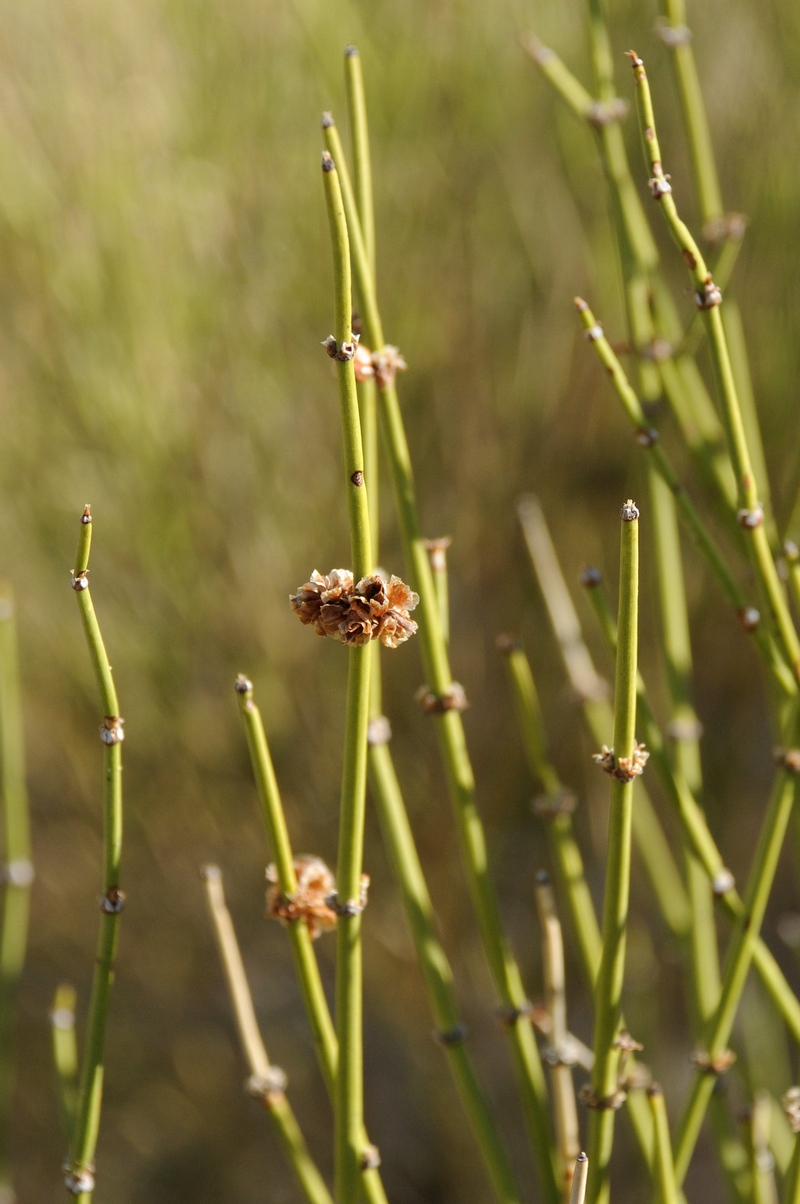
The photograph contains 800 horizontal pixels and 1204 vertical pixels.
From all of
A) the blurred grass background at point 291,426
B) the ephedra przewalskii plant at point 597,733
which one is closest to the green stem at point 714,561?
the ephedra przewalskii plant at point 597,733

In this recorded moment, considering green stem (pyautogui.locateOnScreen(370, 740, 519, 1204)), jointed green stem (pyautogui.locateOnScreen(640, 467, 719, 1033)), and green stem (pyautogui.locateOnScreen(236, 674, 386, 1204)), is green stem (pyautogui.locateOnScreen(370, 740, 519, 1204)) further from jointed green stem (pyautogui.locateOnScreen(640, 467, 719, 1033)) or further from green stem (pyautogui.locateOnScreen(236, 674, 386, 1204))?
jointed green stem (pyautogui.locateOnScreen(640, 467, 719, 1033))

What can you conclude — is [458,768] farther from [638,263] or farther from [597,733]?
[638,263]

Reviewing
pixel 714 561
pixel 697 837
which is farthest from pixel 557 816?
pixel 714 561

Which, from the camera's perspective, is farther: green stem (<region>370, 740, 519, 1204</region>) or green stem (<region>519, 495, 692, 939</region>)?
green stem (<region>519, 495, 692, 939</region>)

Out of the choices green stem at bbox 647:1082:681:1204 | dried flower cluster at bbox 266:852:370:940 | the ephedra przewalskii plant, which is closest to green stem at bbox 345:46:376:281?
the ephedra przewalskii plant

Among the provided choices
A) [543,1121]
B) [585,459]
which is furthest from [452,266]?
[543,1121]

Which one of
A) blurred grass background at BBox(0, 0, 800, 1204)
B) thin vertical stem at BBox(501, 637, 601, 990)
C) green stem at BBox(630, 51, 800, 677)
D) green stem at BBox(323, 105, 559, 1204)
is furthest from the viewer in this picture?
blurred grass background at BBox(0, 0, 800, 1204)

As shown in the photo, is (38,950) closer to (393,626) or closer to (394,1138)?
(394,1138)
